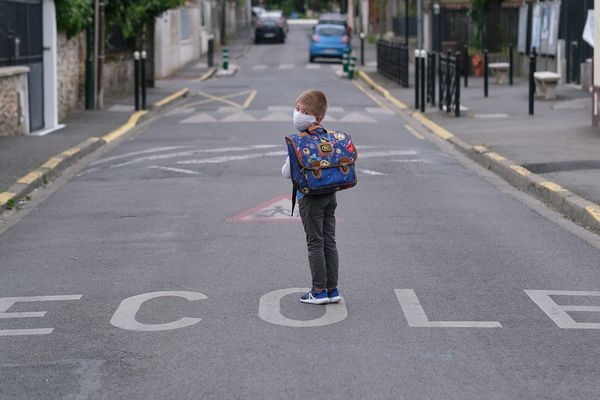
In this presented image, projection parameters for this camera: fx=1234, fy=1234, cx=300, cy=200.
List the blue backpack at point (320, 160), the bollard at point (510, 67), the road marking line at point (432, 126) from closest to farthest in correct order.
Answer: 1. the blue backpack at point (320, 160)
2. the road marking line at point (432, 126)
3. the bollard at point (510, 67)

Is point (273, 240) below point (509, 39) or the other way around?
below

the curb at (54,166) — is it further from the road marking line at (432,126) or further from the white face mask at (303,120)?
the white face mask at (303,120)

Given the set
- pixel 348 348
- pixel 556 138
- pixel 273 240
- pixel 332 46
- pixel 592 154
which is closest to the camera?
pixel 348 348

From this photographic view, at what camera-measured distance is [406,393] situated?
591cm

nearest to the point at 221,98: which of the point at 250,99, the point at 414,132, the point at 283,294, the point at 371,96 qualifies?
the point at 250,99

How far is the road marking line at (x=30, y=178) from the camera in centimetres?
1469

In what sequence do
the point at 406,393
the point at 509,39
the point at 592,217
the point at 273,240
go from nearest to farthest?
the point at 406,393, the point at 273,240, the point at 592,217, the point at 509,39

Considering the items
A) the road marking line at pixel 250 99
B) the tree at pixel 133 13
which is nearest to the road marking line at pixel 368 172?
the road marking line at pixel 250 99

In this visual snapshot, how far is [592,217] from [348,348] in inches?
216

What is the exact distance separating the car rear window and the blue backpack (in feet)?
157

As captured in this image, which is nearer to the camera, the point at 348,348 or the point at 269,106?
the point at 348,348

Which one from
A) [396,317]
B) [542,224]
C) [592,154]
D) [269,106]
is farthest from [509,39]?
[396,317]

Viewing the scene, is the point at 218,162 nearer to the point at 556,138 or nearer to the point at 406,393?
the point at 556,138

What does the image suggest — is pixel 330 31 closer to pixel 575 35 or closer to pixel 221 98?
pixel 221 98
